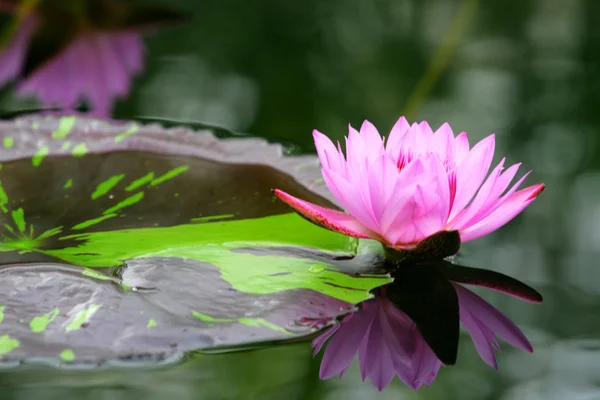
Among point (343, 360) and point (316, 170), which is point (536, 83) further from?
point (343, 360)

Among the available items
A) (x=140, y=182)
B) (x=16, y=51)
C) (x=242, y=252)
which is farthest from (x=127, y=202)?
(x=16, y=51)

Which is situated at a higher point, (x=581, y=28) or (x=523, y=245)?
(x=581, y=28)

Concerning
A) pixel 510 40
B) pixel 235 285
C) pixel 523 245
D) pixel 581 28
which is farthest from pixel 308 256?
pixel 581 28

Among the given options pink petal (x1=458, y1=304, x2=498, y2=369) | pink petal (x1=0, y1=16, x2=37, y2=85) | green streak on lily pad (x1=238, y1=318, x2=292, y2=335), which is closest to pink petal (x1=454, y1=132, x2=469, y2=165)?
pink petal (x1=458, y1=304, x2=498, y2=369)

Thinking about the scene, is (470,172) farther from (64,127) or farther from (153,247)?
(64,127)

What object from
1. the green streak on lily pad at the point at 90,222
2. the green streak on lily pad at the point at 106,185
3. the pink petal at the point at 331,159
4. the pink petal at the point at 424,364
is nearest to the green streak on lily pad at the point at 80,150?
the green streak on lily pad at the point at 106,185

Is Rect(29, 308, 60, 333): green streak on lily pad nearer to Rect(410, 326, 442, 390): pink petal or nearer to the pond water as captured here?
the pond water
